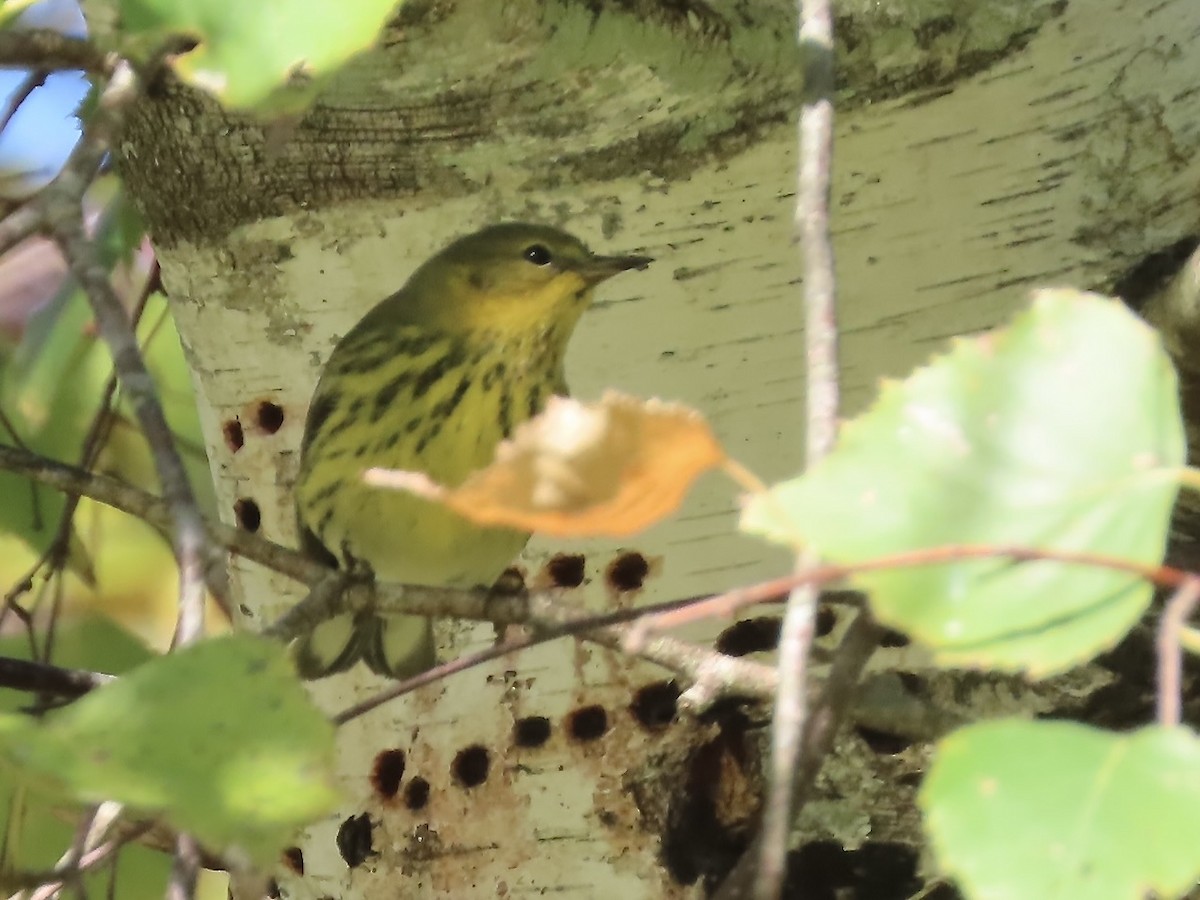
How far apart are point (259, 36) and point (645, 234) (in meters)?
0.45

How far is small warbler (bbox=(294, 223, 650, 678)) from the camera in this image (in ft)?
3.38

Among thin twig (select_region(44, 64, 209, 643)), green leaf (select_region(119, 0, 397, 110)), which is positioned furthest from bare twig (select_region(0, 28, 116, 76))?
green leaf (select_region(119, 0, 397, 110))

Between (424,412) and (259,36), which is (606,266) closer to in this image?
(424,412)

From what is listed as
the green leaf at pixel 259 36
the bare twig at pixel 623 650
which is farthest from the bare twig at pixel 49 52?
the bare twig at pixel 623 650

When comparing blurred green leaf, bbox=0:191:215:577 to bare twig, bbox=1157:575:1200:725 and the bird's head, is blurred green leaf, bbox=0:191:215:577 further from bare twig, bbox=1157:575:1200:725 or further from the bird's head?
bare twig, bbox=1157:575:1200:725

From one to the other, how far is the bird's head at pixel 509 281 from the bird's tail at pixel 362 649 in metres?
0.23

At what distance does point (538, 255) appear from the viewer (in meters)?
0.99

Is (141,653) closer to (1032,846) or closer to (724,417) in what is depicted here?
(724,417)

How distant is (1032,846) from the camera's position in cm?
34

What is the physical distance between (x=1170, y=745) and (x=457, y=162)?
626 millimetres

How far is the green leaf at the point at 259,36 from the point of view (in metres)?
0.43

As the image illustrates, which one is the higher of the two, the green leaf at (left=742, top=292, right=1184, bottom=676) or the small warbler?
the small warbler

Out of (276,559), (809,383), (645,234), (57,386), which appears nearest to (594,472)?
(809,383)

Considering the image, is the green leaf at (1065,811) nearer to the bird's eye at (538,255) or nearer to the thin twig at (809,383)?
the thin twig at (809,383)
